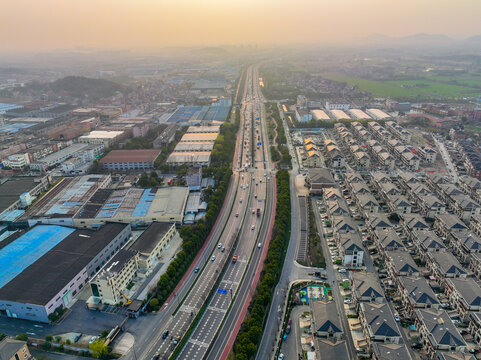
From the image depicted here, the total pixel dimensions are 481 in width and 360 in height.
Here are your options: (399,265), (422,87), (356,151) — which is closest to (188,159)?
(356,151)

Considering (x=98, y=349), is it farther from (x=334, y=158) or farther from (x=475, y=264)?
(x=334, y=158)

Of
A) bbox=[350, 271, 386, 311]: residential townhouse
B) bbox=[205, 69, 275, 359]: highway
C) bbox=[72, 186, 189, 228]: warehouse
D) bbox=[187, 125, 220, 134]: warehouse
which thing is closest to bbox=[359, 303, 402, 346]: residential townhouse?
bbox=[350, 271, 386, 311]: residential townhouse

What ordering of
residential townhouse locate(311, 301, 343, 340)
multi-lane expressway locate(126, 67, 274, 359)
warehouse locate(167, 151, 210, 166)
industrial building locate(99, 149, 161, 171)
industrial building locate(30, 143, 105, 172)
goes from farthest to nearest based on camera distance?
industrial building locate(30, 143, 105, 172) < industrial building locate(99, 149, 161, 171) < warehouse locate(167, 151, 210, 166) < multi-lane expressway locate(126, 67, 274, 359) < residential townhouse locate(311, 301, 343, 340)

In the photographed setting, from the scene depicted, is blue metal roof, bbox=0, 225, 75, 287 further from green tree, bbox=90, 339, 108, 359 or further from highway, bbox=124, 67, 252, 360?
highway, bbox=124, 67, 252, 360

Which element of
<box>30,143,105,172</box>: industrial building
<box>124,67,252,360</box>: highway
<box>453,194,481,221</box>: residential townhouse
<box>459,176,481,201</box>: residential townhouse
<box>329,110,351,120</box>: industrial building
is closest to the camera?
<box>124,67,252,360</box>: highway

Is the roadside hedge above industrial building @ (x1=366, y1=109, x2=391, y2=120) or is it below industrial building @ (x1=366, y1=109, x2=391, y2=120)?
below

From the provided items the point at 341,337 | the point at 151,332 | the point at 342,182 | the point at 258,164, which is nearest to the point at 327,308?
the point at 341,337

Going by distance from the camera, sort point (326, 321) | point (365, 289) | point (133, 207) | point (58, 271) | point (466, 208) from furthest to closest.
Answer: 1. point (133, 207)
2. point (466, 208)
3. point (58, 271)
4. point (365, 289)
5. point (326, 321)

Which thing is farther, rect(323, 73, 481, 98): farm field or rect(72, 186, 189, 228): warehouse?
rect(323, 73, 481, 98): farm field
